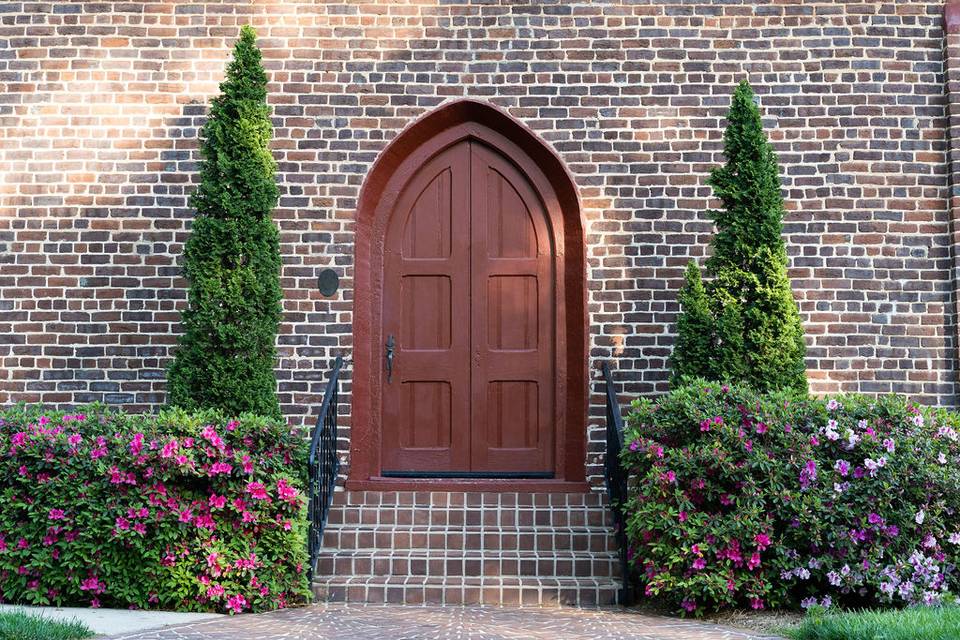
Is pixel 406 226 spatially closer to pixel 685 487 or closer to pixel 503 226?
pixel 503 226

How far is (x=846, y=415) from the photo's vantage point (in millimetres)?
5746

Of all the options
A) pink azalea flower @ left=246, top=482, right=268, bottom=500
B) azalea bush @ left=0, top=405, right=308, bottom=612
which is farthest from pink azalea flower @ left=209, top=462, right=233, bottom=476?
pink azalea flower @ left=246, top=482, right=268, bottom=500

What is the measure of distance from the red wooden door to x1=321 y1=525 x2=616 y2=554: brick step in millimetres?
873

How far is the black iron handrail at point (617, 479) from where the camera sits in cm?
594

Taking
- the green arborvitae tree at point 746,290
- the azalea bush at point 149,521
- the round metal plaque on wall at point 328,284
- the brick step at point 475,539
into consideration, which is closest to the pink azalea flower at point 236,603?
the azalea bush at point 149,521

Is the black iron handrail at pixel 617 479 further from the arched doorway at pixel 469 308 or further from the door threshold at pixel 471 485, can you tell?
the arched doorway at pixel 469 308

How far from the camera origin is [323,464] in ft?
21.1

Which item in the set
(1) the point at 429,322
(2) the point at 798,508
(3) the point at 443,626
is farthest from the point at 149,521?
(2) the point at 798,508

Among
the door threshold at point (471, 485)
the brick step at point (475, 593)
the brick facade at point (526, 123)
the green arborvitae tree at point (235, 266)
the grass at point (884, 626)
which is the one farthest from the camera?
the brick facade at point (526, 123)

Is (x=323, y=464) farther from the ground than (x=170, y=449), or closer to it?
closer to it

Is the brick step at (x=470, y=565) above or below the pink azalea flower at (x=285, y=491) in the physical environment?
below

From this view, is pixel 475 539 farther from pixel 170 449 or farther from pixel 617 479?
pixel 170 449

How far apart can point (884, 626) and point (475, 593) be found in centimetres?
245

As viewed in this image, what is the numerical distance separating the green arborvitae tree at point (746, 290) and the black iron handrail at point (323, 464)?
2380mm
